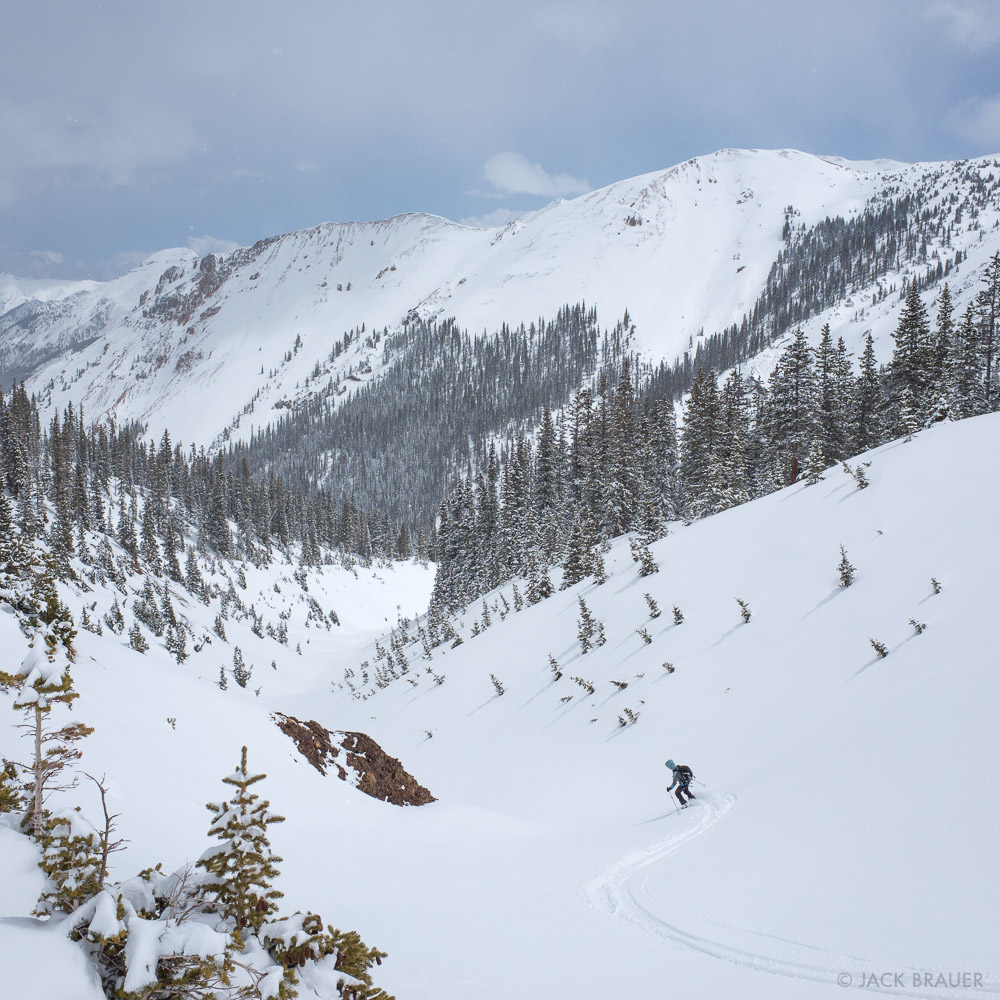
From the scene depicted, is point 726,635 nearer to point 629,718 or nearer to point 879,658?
point 629,718

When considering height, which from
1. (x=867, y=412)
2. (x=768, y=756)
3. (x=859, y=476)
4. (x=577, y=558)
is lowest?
(x=768, y=756)

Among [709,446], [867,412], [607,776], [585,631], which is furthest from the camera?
[867,412]

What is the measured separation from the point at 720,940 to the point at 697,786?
5414 mm

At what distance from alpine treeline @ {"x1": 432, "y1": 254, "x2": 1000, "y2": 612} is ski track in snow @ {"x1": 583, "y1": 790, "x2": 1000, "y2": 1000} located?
60.4 feet

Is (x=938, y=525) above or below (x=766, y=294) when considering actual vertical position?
below

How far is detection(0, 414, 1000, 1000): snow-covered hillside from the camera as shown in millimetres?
5570

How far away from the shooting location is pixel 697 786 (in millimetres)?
11141

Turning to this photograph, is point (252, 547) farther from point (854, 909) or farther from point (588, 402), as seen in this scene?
point (854, 909)

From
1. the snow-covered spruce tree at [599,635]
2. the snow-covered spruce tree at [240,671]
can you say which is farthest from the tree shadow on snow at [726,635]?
the snow-covered spruce tree at [240,671]

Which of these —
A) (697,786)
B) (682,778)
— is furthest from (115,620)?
(697,786)

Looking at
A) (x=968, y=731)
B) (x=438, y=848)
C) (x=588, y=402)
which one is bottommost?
(x=438, y=848)

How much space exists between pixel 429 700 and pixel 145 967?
23794 mm

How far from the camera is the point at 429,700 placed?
85.5ft

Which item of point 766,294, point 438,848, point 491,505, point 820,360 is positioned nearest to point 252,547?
point 491,505
